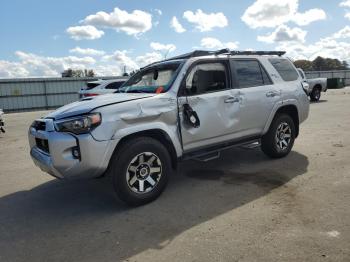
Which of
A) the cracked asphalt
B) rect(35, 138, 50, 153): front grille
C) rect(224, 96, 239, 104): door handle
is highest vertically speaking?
rect(224, 96, 239, 104): door handle

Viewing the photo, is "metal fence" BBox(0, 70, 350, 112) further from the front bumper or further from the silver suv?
the front bumper

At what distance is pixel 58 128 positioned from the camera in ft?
13.6

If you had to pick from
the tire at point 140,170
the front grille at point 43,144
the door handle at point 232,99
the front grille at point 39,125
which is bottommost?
the tire at point 140,170

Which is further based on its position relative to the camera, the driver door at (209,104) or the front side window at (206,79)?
the front side window at (206,79)

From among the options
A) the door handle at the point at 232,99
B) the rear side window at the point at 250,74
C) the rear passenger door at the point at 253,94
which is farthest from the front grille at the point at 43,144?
the rear side window at the point at 250,74

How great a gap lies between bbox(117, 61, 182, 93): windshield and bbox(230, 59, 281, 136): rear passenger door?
3.44 ft

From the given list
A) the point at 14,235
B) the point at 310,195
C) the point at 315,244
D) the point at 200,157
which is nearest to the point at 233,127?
the point at 200,157

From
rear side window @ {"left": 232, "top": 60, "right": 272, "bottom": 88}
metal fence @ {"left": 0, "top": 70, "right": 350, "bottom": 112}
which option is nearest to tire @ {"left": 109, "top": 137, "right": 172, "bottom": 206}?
rear side window @ {"left": 232, "top": 60, "right": 272, "bottom": 88}

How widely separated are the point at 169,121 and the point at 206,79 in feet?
3.25

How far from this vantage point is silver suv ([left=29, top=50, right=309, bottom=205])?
13.4ft

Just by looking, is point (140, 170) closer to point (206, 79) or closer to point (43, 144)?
point (43, 144)

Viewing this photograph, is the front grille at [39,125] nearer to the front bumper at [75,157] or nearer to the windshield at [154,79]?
the front bumper at [75,157]

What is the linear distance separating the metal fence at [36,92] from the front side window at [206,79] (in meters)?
24.5

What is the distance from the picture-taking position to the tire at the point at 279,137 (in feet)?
20.3
